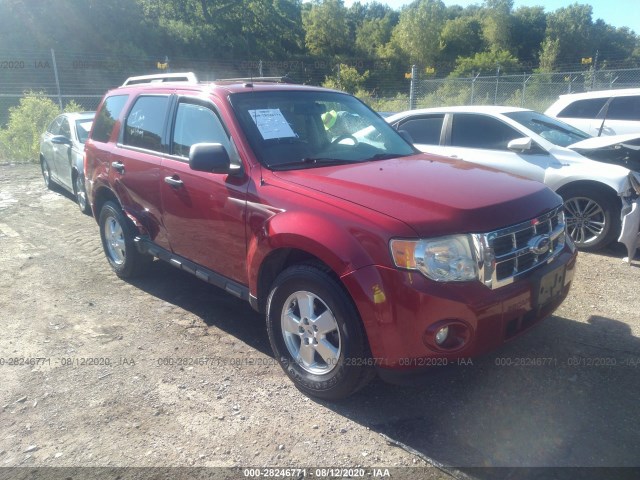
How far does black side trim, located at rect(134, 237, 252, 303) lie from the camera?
3654 millimetres

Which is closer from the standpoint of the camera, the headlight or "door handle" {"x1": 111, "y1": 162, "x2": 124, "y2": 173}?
the headlight

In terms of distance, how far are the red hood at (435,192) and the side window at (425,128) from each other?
3245 millimetres

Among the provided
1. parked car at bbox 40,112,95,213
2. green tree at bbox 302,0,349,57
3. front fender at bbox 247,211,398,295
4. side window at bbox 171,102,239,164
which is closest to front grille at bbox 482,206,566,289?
front fender at bbox 247,211,398,295

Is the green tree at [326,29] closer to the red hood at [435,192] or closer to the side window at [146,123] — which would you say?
Result: the side window at [146,123]

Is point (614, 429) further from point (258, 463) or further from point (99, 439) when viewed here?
point (99, 439)

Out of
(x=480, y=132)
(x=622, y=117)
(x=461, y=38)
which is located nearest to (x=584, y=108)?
(x=622, y=117)

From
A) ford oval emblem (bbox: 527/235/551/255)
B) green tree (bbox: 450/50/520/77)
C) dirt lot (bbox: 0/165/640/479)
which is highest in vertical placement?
green tree (bbox: 450/50/520/77)

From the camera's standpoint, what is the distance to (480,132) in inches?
255

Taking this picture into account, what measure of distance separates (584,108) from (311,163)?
7042mm

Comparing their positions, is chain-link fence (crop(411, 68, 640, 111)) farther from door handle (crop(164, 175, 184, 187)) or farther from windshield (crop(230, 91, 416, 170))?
door handle (crop(164, 175, 184, 187))

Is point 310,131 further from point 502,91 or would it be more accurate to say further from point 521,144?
point 502,91

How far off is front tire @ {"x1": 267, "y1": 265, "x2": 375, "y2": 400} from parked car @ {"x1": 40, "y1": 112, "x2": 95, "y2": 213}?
5.69 m

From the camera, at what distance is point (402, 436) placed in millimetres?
2844

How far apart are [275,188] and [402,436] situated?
162cm
